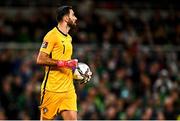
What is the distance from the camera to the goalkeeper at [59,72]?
9219 millimetres

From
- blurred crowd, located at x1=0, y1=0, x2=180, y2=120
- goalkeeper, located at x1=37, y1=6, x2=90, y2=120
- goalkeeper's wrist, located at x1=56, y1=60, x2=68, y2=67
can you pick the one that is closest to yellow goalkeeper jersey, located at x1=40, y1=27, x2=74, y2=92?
goalkeeper, located at x1=37, y1=6, x2=90, y2=120

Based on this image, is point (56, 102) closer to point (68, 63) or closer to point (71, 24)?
point (68, 63)

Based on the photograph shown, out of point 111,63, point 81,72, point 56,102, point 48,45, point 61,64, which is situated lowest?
point 56,102

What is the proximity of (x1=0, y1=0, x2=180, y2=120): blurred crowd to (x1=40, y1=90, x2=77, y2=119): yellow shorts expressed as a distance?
5.79 metres

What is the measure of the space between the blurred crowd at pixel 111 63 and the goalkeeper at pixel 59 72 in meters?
5.83

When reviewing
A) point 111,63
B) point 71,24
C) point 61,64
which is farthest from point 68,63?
point 111,63

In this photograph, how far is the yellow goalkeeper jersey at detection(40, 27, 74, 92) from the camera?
364 inches

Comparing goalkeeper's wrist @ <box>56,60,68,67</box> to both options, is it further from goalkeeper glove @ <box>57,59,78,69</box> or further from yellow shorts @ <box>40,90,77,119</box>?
yellow shorts @ <box>40,90,77,119</box>

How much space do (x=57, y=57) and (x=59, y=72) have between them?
22 cm

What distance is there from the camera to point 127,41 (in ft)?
61.2

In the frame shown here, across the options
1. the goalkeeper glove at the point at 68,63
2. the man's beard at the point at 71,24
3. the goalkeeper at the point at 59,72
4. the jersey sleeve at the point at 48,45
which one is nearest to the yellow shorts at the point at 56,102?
the goalkeeper at the point at 59,72

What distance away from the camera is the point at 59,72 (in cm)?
932

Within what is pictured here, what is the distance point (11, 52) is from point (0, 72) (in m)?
0.67

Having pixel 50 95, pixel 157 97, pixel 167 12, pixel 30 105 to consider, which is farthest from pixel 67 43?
pixel 167 12
